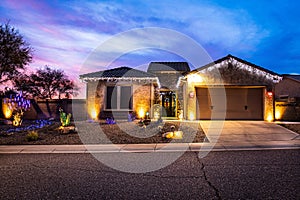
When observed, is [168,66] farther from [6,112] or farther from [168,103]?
[6,112]

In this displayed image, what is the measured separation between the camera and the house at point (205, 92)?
15062mm

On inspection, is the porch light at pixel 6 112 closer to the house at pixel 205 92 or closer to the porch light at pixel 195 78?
the house at pixel 205 92

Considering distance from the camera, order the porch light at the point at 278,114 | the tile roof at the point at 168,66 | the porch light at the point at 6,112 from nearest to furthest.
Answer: the porch light at the point at 278,114, the porch light at the point at 6,112, the tile roof at the point at 168,66

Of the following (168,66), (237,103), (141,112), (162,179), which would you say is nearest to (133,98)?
(141,112)

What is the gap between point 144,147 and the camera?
734cm

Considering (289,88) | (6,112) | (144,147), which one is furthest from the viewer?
(289,88)

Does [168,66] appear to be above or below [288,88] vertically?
above

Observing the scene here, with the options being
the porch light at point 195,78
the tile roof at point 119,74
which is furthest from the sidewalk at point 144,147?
the tile roof at point 119,74

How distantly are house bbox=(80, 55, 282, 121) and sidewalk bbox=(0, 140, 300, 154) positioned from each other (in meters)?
7.71

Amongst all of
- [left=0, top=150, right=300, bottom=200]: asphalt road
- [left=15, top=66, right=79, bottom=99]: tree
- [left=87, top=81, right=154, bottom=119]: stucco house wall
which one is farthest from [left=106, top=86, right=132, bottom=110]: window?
[left=15, top=66, right=79, bottom=99]: tree

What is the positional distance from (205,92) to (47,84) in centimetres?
2423

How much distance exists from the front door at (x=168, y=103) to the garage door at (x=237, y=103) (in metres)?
4.69

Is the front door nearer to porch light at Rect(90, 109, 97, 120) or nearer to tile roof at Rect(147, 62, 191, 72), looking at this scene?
porch light at Rect(90, 109, 97, 120)

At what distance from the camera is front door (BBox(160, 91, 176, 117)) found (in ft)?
65.4
